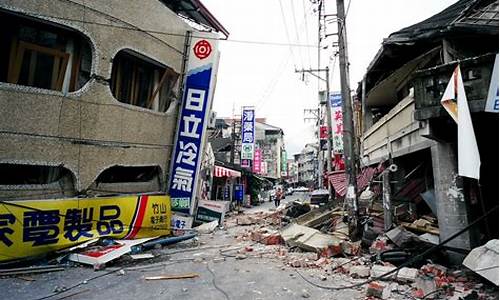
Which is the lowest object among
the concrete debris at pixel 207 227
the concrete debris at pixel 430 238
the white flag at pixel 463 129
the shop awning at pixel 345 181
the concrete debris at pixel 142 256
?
the concrete debris at pixel 207 227

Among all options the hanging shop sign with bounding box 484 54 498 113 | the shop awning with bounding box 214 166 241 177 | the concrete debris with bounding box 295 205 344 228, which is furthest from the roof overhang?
the hanging shop sign with bounding box 484 54 498 113

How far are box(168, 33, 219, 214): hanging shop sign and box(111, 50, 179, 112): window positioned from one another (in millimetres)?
845

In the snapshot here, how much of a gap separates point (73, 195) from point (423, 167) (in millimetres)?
11185

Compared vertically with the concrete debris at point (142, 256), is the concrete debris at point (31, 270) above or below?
below

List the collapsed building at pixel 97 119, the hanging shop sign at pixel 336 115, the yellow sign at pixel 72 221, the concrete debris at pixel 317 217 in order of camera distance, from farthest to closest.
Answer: the hanging shop sign at pixel 336 115
the concrete debris at pixel 317 217
the collapsed building at pixel 97 119
the yellow sign at pixel 72 221

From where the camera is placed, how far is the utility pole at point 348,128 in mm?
10086

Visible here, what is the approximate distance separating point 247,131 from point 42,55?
57.7 ft

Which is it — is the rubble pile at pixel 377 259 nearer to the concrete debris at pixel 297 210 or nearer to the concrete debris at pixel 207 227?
the concrete debris at pixel 207 227

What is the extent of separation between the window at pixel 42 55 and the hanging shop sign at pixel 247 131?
51.3 feet

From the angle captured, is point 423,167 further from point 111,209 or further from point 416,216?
point 111,209

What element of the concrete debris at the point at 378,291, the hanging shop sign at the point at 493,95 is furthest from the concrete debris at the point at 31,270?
the hanging shop sign at the point at 493,95

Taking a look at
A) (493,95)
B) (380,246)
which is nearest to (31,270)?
(380,246)

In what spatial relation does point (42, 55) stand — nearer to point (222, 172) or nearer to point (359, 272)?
point (359, 272)

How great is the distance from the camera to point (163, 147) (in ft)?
42.2
